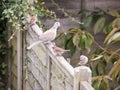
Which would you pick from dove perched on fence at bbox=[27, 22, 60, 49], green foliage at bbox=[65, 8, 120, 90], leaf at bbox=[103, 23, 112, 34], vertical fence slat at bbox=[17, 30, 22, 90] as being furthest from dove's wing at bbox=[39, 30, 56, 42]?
leaf at bbox=[103, 23, 112, 34]

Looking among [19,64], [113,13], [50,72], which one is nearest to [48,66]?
[50,72]

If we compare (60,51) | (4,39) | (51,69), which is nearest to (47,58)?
(51,69)

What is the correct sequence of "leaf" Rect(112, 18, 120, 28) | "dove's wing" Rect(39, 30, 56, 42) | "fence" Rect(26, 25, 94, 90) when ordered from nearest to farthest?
"fence" Rect(26, 25, 94, 90) < "dove's wing" Rect(39, 30, 56, 42) < "leaf" Rect(112, 18, 120, 28)

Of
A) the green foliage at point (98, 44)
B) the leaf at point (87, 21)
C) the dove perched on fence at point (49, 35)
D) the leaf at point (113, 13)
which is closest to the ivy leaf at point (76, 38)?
the green foliage at point (98, 44)

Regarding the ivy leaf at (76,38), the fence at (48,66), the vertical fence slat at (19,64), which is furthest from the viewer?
the vertical fence slat at (19,64)

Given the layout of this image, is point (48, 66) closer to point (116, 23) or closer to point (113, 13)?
point (116, 23)

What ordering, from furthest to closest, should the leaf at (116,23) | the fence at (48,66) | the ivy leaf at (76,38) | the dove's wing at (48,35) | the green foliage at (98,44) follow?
the leaf at (116,23) → the ivy leaf at (76,38) → the green foliage at (98,44) → the dove's wing at (48,35) → the fence at (48,66)

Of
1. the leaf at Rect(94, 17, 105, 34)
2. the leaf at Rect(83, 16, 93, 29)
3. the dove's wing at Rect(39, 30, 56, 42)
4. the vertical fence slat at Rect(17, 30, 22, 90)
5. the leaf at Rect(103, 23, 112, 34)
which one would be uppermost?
the leaf at Rect(83, 16, 93, 29)

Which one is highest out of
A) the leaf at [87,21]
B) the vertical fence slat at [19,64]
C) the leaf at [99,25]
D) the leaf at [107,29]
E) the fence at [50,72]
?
the leaf at [87,21]

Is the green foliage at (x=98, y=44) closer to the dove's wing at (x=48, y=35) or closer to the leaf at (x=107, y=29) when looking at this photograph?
the leaf at (x=107, y=29)

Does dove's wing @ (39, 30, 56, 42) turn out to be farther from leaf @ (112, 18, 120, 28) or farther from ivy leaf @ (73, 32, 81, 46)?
leaf @ (112, 18, 120, 28)

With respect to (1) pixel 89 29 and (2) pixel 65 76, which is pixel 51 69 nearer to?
(2) pixel 65 76

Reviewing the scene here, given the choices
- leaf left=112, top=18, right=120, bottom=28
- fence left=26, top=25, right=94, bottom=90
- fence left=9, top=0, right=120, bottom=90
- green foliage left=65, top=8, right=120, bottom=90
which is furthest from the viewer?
leaf left=112, top=18, right=120, bottom=28

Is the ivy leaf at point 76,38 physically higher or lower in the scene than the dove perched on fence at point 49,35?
higher
